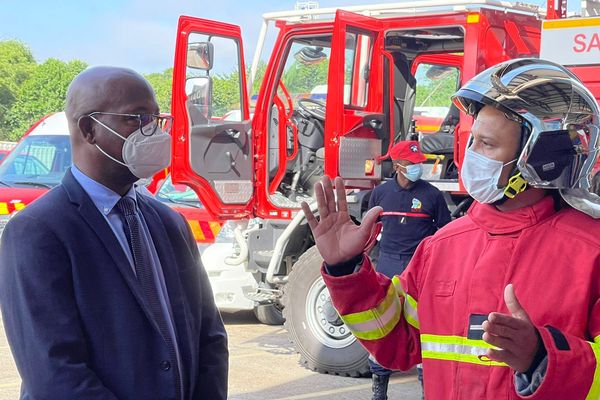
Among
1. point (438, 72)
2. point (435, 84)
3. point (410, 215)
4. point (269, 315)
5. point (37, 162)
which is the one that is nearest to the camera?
point (410, 215)

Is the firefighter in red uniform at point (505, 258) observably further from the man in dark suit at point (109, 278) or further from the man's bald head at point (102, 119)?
the man's bald head at point (102, 119)

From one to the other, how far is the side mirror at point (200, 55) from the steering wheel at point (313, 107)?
1.07m

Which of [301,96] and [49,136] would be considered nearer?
[301,96]

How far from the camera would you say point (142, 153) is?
112 inches

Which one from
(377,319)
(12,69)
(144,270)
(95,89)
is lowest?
(12,69)

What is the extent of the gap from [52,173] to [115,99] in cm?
979

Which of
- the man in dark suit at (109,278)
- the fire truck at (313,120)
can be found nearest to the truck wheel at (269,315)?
the fire truck at (313,120)

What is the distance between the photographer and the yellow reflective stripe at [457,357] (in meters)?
2.38

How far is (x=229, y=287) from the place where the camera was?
9773mm

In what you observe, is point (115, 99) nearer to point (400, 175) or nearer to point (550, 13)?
point (400, 175)

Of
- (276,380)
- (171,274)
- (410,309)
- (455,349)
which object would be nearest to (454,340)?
(455,349)

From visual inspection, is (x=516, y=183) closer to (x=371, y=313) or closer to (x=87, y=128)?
(x=371, y=313)

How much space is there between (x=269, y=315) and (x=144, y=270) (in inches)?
314

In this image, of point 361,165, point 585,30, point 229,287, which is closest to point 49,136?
point 229,287
